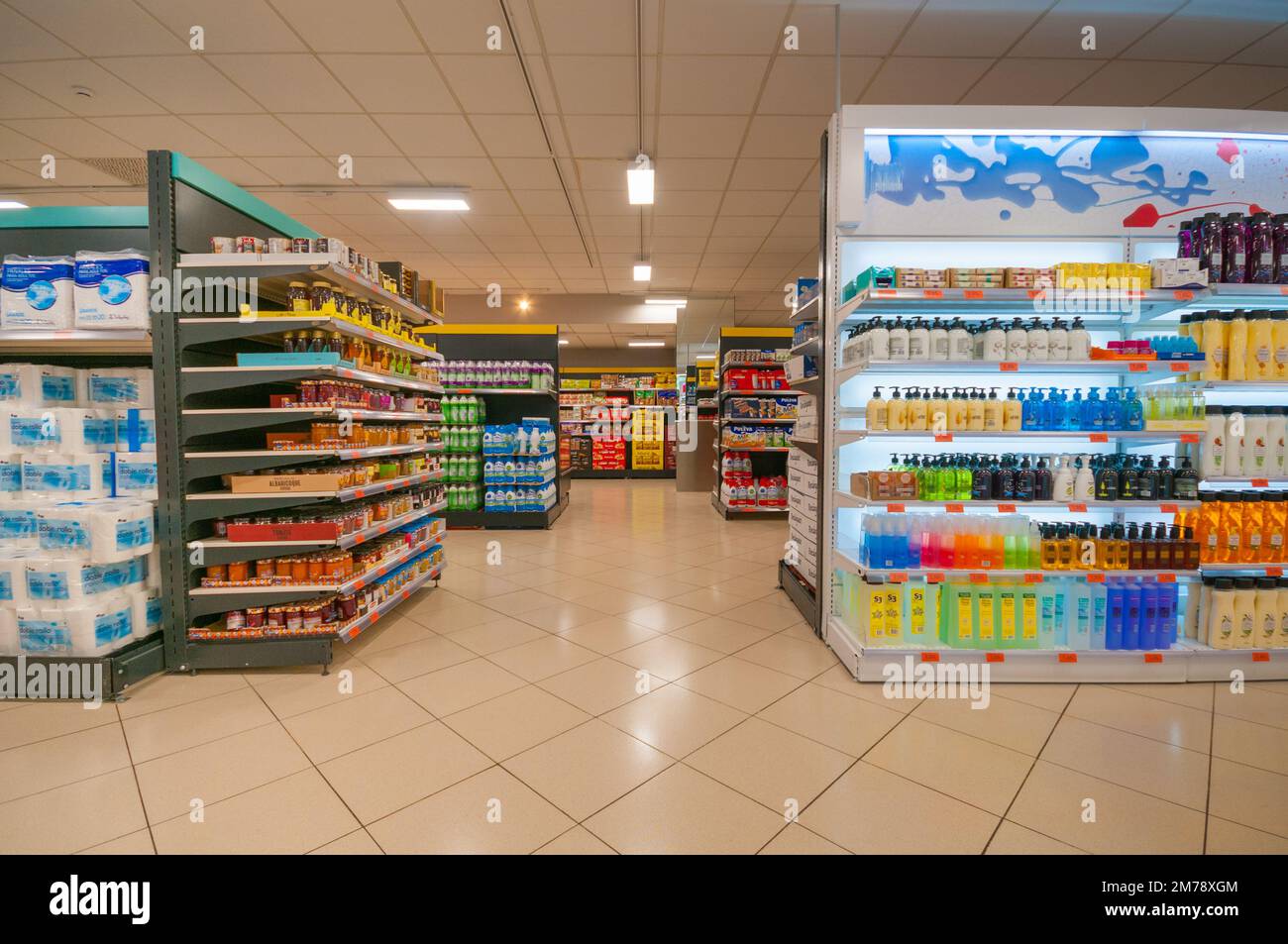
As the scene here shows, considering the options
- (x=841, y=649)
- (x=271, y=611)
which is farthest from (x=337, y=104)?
(x=841, y=649)

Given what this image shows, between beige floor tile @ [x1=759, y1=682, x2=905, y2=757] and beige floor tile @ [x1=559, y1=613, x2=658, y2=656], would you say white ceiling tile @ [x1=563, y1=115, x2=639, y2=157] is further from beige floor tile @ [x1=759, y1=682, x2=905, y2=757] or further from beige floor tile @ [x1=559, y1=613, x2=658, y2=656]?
beige floor tile @ [x1=759, y1=682, x2=905, y2=757]

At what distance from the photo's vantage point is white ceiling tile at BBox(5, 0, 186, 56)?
3.84 meters

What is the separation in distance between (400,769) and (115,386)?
111 inches

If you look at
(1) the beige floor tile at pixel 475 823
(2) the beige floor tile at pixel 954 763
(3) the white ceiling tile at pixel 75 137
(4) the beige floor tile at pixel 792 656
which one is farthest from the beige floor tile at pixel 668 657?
(3) the white ceiling tile at pixel 75 137

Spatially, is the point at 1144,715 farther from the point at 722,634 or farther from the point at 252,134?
the point at 252,134

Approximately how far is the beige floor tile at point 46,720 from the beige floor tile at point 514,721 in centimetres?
166

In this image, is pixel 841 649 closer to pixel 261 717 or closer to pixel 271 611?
pixel 261 717

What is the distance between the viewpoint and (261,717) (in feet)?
9.03

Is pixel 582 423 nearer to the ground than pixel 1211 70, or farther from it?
nearer to the ground

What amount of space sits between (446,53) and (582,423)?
1088 cm

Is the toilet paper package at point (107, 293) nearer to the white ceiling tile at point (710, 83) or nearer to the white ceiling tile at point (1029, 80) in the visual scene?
the white ceiling tile at point (710, 83)

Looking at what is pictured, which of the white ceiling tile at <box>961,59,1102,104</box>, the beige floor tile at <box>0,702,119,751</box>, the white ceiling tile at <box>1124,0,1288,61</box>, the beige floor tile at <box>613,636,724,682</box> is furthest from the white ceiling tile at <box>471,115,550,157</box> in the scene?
the beige floor tile at <box>0,702,119,751</box>

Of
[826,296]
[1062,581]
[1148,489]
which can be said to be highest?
[826,296]

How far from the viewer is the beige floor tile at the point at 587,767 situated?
6.93 ft
